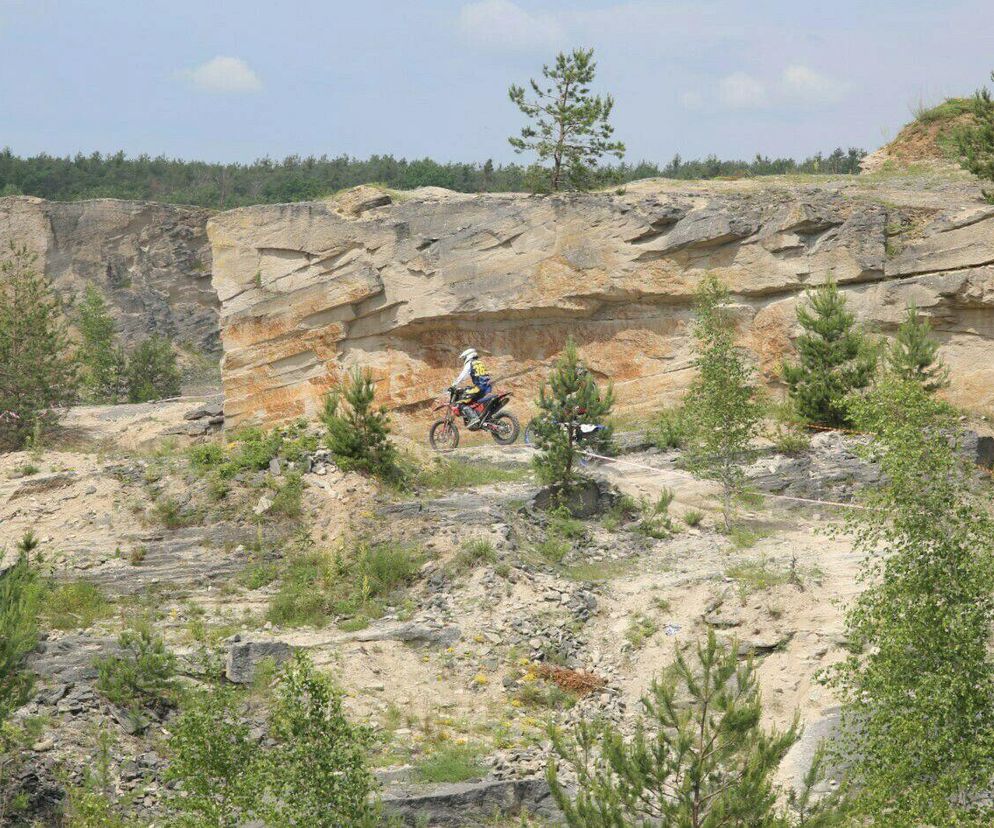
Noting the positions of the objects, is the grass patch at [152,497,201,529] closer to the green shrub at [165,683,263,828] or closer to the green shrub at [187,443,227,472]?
the green shrub at [187,443,227,472]

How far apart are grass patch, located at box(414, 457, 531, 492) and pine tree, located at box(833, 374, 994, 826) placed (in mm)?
9018

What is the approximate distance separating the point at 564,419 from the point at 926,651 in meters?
8.97

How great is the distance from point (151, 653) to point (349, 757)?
16.2 ft

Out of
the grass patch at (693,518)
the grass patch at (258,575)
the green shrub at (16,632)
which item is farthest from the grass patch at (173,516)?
the grass patch at (693,518)

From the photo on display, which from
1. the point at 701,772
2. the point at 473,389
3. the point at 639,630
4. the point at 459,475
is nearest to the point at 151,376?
the point at 473,389

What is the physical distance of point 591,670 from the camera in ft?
43.1

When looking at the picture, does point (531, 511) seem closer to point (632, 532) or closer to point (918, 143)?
point (632, 532)

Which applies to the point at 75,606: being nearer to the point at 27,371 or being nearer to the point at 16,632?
the point at 16,632

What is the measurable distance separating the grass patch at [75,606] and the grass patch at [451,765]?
4.90m

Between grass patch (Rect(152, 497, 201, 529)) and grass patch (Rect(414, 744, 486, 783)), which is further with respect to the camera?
grass patch (Rect(152, 497, 201, 529))

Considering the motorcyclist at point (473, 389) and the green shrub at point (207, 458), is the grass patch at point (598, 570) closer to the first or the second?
the motorcyclist at point (473, 389)

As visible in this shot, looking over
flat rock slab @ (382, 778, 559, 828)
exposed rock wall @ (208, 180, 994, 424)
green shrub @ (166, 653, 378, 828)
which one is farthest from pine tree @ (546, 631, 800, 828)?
exposed rock wall @ (208, 180, 994, 424)

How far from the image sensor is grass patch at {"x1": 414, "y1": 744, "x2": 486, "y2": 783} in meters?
11.1

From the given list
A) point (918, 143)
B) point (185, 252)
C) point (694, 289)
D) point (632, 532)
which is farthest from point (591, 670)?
point (185, 252)
